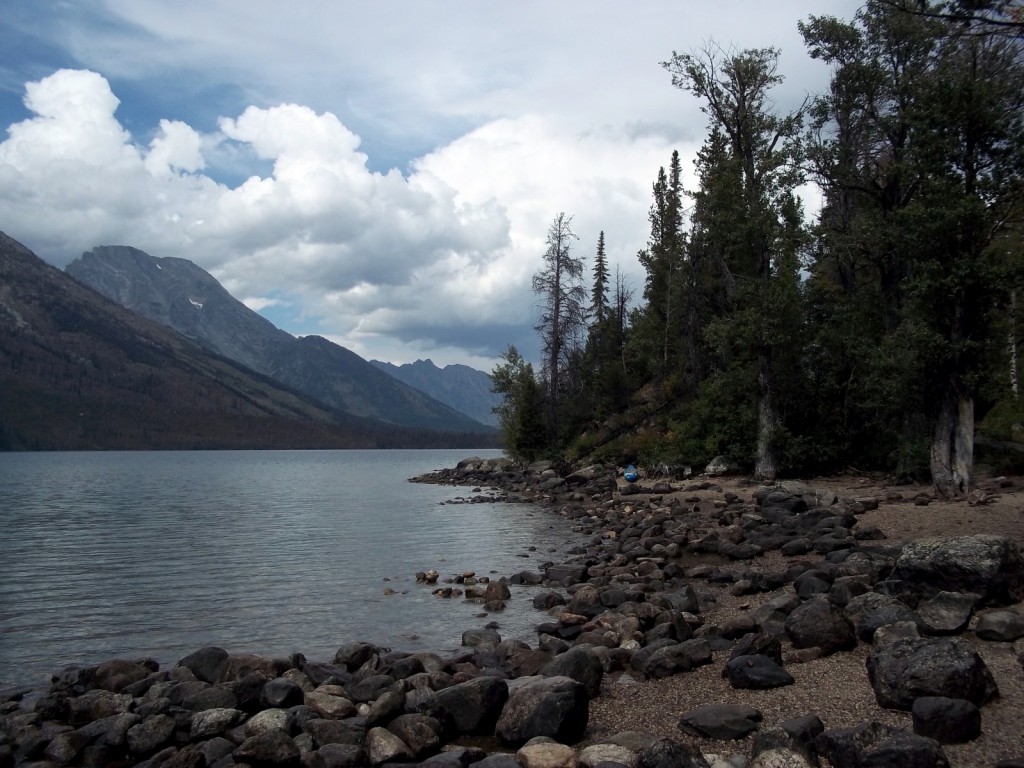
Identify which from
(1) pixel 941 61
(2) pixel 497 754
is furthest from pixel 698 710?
(1) pixel 941 61

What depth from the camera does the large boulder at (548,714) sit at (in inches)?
323

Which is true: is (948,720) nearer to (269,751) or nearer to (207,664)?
(269,751)

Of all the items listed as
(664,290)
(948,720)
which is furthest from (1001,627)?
(664,290)

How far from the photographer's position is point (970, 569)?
33.7 feet

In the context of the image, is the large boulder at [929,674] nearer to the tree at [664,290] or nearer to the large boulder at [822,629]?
the large boulder at [822,629]

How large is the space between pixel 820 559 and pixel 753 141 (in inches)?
791

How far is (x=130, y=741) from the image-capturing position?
30.3 feet

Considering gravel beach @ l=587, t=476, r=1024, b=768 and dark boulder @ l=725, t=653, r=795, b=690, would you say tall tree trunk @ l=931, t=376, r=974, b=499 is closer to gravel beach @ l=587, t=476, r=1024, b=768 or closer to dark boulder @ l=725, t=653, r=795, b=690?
gravel beach @ l=587, t=476, r=1024, b=768

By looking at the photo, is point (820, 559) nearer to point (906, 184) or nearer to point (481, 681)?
point (481, 681)

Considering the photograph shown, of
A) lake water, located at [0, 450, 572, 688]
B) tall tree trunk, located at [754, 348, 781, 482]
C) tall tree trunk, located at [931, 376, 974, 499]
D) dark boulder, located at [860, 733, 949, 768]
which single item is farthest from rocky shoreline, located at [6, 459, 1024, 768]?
tall tree trunk, located at [754, 348, 781, 482]

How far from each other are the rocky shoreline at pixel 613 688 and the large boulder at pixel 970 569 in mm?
26

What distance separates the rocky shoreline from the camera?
7.04m

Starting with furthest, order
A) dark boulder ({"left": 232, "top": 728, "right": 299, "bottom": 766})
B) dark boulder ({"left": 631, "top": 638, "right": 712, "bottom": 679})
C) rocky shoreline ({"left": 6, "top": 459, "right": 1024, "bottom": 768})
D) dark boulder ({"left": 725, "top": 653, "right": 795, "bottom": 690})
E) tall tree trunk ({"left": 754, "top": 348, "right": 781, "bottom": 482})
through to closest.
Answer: tall tree trunk ({"left": 754, "top": 348, "right": 781, "bottom": 482}), dark boulder ({"left": 631, "top": 638, "right": 712, "bottom": 679}), dark boulder ({"left": 725, "top": 653, "right": 795, "bottom": 690}), dark boulder ({"left": 232, "top": 728, "right": 299, "bottom": 766}), rocky shoreline ({"left": 6, "top": 459, "right": 1024, "bottom": 768})

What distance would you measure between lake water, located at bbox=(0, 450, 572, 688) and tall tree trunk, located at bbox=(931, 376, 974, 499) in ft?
35.9
